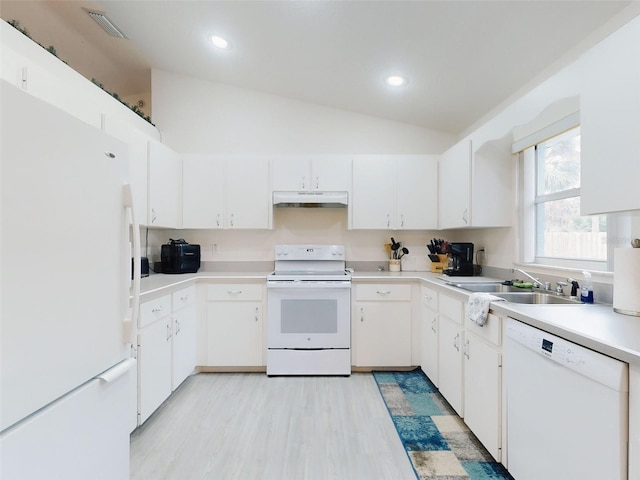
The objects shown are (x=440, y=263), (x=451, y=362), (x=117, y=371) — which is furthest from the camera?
(x=440, y=263)

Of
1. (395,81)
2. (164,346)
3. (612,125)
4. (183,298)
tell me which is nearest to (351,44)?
(395,81)

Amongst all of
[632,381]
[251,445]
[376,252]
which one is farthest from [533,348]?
[376,252]

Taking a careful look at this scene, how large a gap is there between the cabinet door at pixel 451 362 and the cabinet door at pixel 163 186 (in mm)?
2527

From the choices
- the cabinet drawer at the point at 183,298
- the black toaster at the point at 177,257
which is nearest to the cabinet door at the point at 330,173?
the black toaster at the point at 177,257

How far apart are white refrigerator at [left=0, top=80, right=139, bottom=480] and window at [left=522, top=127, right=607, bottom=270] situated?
8.19 feet

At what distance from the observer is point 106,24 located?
8.24ft

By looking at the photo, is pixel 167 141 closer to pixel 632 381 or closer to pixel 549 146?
pixel 549 146

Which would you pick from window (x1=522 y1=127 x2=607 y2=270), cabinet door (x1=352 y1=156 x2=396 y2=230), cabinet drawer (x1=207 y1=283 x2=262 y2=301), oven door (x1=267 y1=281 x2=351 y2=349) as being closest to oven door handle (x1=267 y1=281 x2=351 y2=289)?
oven door (x1=267 y1=281 x2=351 y2=349)

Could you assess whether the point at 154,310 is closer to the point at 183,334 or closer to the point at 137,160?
the point at 183,334

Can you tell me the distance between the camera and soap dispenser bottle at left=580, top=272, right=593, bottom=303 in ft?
5.33

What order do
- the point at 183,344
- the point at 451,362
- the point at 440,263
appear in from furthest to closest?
the point at 440,263 < the point at 183,344 < the point at 451,362

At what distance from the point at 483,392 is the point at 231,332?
2048 millimetres

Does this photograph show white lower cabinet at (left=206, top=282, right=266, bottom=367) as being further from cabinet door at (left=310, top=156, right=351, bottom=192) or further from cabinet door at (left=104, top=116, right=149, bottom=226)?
cabinet door at (left=310, top=156, right=351, bottom=192)

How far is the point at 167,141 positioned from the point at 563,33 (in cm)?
347
